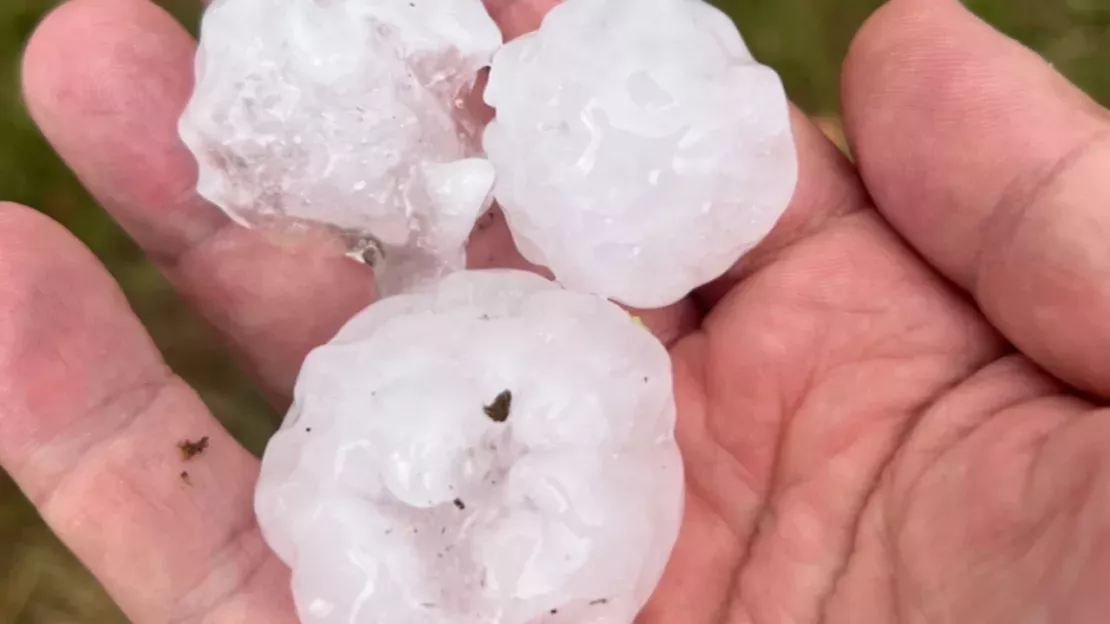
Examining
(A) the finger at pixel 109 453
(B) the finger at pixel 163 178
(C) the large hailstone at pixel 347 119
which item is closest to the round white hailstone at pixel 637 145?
(C) the large hailstone at pixel 347 119

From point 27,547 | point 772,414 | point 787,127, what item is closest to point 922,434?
point 772,414

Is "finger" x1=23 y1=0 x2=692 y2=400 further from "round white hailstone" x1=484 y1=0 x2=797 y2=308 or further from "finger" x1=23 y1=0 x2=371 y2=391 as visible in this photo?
"round white hailstone" x1=484 y1=0 x2=797 y2=308

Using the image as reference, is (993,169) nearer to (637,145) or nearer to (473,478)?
(637,145)

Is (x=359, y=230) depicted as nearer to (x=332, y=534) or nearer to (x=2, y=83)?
(x=332, y=534)

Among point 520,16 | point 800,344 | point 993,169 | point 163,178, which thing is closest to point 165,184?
point 163,178

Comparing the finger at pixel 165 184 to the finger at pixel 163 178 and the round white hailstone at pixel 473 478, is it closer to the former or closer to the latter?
the finger at pixel 163 178

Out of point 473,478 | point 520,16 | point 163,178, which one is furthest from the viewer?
point 520,16
